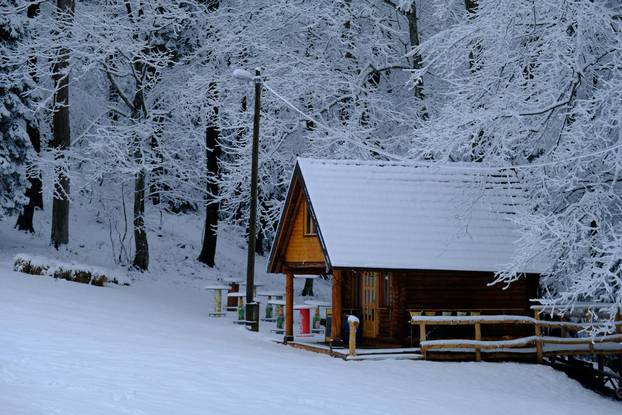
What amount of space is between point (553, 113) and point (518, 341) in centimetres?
555

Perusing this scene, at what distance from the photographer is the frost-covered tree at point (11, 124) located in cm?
2967

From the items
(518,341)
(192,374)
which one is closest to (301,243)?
(518,341)

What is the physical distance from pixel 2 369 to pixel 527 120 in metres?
13.1

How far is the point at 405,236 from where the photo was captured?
22.6 meters

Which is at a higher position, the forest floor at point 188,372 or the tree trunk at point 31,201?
the tree trunk at point 31,201

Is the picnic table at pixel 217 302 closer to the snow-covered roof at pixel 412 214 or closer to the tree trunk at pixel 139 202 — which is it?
the tree trunk at pixel 139 202

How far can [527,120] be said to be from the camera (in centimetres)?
2056

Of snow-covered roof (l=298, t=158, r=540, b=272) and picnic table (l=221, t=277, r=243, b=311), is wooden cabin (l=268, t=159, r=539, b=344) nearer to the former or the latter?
snow-covered roof (l=298, t=158, r=540, b=272)

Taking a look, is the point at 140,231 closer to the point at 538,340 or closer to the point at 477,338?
the point at 477,338

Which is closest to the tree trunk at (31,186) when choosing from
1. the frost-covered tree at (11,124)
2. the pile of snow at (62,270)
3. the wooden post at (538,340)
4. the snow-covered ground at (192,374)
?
the frost-covered tree at (11,124)

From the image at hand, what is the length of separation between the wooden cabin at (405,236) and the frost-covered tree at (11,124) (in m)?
10.4

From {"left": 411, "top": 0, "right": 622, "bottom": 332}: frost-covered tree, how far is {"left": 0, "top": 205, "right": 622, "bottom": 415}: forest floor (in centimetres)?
229

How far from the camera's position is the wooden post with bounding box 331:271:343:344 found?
22281 mm

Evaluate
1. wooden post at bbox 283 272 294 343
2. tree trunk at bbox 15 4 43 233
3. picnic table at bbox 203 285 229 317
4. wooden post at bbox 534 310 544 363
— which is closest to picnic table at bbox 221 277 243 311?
picnic table at bbox 203 285 229 317
